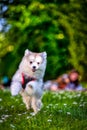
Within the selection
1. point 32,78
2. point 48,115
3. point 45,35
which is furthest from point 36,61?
point 45,35

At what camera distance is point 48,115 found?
949cm

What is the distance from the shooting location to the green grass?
853 centimetres

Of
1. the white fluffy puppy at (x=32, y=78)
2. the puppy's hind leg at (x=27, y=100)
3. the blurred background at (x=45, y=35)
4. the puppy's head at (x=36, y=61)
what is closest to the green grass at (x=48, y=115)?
the puppy's hind leg at (x=27, y=100)

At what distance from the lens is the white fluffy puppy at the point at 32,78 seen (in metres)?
9.33

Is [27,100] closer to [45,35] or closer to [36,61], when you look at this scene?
[36,61]

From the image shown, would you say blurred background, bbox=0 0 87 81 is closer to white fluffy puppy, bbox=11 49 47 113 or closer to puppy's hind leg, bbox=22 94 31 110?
puppy's hind leg, bbox=22 94 31 110

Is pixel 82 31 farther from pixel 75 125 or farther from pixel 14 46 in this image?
pixel 75 125

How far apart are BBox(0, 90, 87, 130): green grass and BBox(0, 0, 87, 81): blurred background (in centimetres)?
715

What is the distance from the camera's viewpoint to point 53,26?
20594mm

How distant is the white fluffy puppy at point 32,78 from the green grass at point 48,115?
33cm

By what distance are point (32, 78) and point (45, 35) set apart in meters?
11.0

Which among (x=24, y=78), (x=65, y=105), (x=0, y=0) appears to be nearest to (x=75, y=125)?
(x=24, y=78)

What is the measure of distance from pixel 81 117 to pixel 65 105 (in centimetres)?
168

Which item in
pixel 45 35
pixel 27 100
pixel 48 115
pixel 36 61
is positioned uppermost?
pixel 36 61
